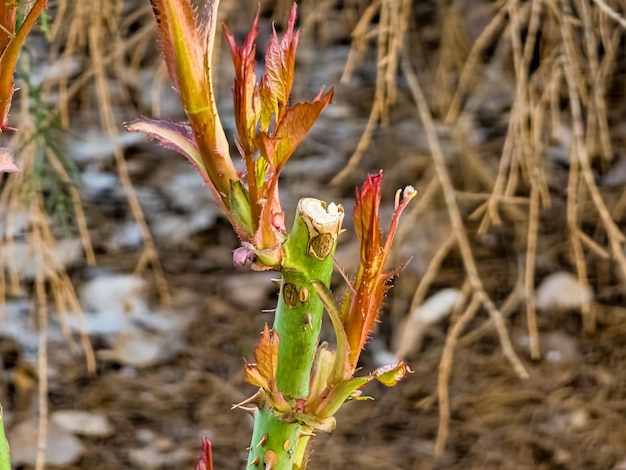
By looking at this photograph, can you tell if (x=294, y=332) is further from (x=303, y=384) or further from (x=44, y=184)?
(x=44, y=184)

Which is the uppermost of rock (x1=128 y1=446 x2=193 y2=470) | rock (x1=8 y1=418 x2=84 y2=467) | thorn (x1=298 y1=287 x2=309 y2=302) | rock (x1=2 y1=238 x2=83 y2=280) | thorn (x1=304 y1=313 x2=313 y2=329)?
thorn (x1=298 y1=287 x2=309 y2=302)

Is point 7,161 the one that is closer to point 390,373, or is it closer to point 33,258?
point 390,373

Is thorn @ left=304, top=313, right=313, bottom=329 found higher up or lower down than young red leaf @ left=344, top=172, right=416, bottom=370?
lower down

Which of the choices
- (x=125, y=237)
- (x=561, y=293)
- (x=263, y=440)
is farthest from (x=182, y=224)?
(x=263, y=440)

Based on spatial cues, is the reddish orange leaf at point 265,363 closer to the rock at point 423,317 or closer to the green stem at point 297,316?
the green stem at point 297,316

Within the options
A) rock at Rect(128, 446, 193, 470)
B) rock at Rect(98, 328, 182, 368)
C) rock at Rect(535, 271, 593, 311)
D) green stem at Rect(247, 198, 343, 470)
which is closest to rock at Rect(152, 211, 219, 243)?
rock at Rect(98, 328, 182, 368)

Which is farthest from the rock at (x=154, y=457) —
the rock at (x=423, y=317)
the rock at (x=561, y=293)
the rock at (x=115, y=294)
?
the rock at (x=561, y=293)

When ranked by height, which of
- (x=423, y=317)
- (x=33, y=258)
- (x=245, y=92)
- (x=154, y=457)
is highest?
(x=245, y=92)

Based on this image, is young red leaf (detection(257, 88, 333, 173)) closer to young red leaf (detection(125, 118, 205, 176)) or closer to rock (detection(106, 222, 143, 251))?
young red leaf (detection(125, 118, 205, 176))
